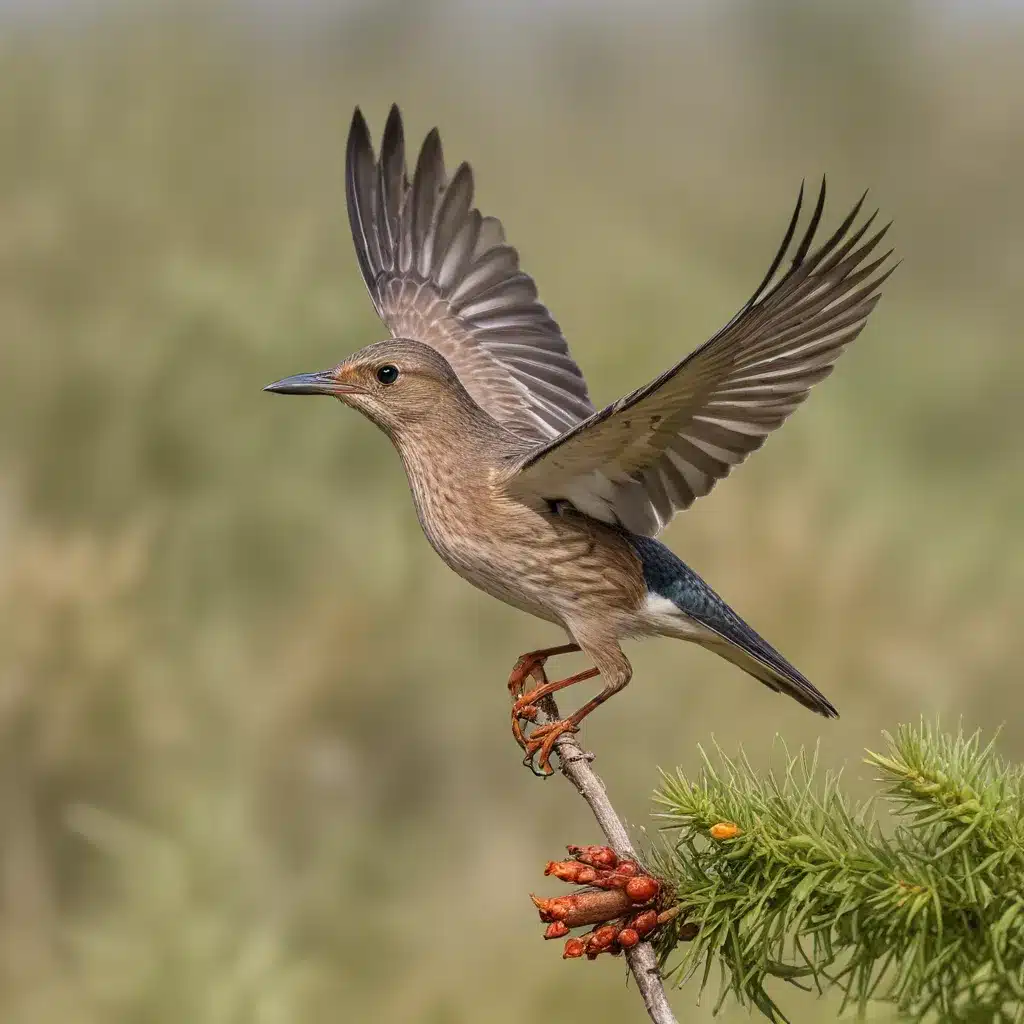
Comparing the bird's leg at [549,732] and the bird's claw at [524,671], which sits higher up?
the bird's claw at [524,671]

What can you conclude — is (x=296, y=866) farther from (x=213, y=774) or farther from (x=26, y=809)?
(x=26, y=809)

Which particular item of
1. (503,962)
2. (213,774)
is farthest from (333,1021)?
(213,774)

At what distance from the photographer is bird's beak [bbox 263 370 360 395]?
2490 mm

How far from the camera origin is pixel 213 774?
3.94m

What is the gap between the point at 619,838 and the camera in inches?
57.3

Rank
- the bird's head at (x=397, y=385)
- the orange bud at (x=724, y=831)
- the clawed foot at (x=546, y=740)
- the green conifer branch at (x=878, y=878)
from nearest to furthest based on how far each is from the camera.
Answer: the green conifer branch at (x=878, y=878) < the orange bud at (x=724, y=831) < the clawed foot at (x=546, y=740) < the bird's head at (x=397, y=385)

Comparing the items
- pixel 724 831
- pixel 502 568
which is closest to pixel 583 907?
pixel 724 831

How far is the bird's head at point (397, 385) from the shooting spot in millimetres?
2607

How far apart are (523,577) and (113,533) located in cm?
201

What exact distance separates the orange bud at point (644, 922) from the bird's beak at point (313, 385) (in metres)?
1.32

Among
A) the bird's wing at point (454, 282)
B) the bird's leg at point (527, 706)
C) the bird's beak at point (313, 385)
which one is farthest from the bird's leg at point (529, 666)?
the bird's wing at point (454, 282)

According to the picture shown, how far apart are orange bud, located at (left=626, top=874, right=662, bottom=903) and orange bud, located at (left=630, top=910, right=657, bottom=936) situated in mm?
14

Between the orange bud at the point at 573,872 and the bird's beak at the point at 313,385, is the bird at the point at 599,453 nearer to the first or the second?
the bird's beak at the point at 313,385

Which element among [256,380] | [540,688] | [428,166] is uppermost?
[256,380]
